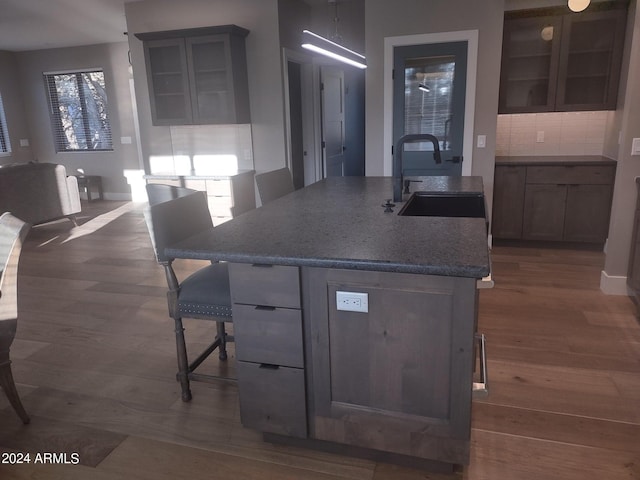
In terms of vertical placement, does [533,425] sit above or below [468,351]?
below

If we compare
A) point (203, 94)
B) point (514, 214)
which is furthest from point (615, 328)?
point (203, 94)

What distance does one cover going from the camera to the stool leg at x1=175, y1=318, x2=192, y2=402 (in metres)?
2.22

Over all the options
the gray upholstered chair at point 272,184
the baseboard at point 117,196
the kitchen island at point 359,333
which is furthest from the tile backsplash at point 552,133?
the baseboard at point 117,196

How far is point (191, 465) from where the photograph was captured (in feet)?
6.16

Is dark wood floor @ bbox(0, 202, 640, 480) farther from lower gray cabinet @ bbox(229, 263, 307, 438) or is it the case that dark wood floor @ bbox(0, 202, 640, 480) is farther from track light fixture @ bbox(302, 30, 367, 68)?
track light fixture @ bbox(302, 30, 367, 68)

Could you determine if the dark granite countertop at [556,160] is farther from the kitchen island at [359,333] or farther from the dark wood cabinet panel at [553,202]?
the kitchen island at [359,333]

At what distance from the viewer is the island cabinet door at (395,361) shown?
5.10ft

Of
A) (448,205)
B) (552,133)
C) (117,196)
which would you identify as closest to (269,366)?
(448,205)

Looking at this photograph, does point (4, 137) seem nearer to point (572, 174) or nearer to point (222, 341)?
point (222, 341)

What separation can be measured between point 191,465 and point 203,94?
4.33m

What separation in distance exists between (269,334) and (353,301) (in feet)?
1.25

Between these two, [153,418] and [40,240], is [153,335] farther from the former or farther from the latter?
[40,240]

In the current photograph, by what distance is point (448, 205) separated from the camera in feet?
9.78

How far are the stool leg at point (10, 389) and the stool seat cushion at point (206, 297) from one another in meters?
0.78
